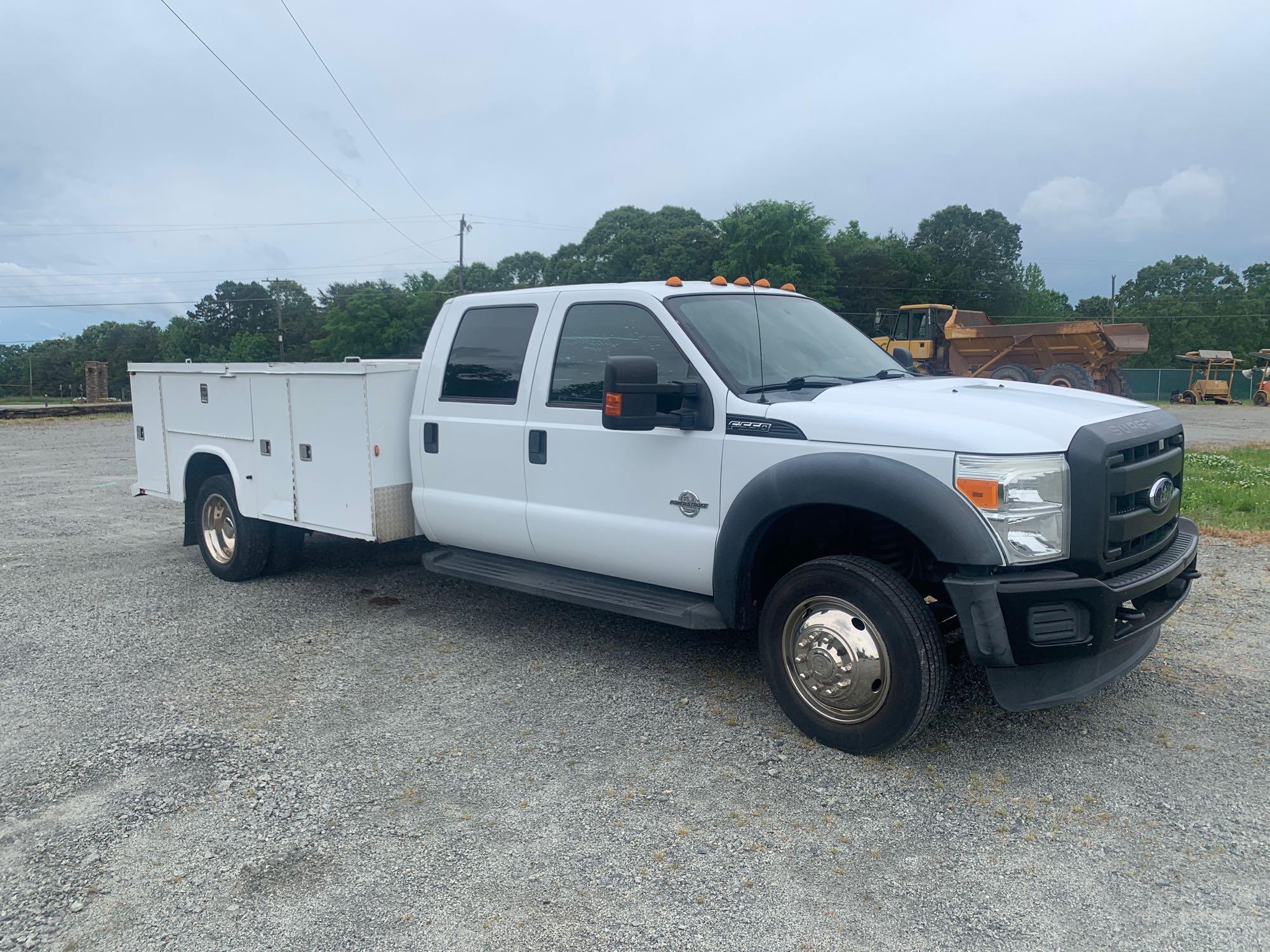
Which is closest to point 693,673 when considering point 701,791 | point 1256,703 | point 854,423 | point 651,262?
point 701,791

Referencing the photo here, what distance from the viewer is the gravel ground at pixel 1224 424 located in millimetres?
18547

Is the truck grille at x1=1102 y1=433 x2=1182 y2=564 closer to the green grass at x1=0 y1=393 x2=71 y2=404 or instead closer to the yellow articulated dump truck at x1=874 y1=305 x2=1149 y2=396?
the yellow articulated dump truck at x1=874 y1=305 x2=1149 y2=396

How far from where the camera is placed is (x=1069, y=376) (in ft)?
72.3

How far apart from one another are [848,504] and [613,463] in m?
1.37

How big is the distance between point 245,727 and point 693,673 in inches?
87.2

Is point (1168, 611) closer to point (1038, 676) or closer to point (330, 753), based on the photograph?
point (1038, 676)

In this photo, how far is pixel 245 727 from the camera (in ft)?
14.8

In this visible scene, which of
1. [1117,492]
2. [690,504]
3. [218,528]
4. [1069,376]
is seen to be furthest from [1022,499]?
[1069,376]

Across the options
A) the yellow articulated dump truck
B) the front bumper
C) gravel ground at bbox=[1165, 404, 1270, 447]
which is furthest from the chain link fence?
the front bumper

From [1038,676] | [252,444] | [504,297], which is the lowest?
[1038,676]

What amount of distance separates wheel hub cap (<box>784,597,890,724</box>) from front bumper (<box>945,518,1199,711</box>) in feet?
1.30

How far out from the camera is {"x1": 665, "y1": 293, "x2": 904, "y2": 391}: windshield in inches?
184

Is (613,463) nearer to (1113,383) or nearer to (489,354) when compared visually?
(489,354)

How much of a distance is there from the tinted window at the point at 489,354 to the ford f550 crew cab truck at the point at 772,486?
0.02 m
